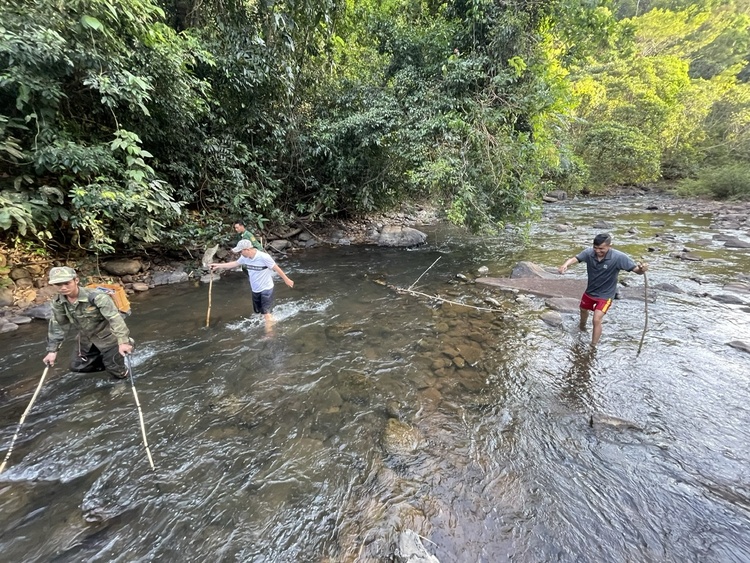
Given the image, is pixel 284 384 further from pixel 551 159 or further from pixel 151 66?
pixel 551 159

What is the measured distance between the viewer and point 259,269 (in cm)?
662

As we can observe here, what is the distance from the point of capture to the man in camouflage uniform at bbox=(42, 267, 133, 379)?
4.16 m

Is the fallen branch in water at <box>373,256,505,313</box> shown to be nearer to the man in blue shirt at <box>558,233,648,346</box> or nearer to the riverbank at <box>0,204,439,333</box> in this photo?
the man in blue shirt at <box>558,233,648,346</box>

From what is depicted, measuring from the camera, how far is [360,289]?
9570 mm

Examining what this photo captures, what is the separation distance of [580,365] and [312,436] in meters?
4.67

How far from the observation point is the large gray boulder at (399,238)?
14344 mm

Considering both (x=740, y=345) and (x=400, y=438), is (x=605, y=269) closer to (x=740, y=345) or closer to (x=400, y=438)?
(x=740, y=345)

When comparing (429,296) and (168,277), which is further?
(168,277)

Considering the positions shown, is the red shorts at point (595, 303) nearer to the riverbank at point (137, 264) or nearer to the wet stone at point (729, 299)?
the wet stone at point (729, 299)

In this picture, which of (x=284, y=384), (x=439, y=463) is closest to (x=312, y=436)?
(x=284, y=384)

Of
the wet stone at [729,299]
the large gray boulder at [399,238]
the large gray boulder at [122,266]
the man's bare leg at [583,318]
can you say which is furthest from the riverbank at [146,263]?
the wet stone at [729,299]

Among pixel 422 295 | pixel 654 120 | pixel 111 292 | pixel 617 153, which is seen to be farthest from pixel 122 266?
pixel 654 120

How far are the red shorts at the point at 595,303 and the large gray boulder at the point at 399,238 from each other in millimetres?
8419

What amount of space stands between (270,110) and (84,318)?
926cm
